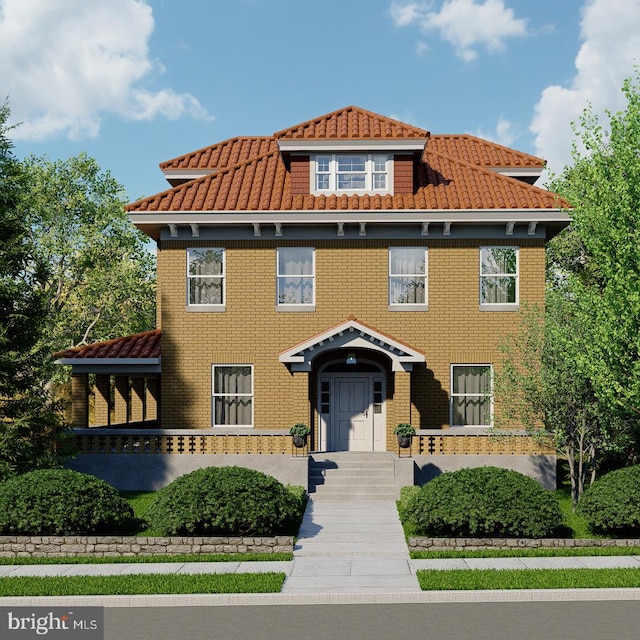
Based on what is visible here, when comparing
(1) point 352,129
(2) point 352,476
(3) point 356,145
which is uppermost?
(1) point 352,129

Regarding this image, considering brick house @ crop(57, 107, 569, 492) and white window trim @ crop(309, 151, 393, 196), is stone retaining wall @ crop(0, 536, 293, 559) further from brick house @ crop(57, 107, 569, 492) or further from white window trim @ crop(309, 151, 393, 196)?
white window trim @ crop(309, 151, 393, 196)

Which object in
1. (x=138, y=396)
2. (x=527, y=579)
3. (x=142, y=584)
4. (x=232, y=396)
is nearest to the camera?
(x=142, y=584)

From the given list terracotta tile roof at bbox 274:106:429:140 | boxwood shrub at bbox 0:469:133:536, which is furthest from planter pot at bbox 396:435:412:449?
terracotta tile roof at bbox 274:106:429:140

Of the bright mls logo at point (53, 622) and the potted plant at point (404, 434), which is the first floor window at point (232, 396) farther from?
the bright mls logo at point (53, 622)

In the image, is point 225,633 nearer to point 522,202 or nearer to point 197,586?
point 197,586

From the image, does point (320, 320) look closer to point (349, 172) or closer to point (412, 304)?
point (412, 304)

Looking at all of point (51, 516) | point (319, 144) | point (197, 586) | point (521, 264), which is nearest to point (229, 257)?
point (319, 144)

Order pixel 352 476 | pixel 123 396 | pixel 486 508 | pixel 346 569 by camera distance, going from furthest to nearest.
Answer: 1. pixel 123 396
2. pixel 352 476
3. pixel 486 508
4. pixel 346 569

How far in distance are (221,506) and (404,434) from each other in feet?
24.6

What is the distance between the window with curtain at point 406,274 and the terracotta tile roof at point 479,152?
6.26m

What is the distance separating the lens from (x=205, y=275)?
84.9 feet

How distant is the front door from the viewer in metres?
26.0

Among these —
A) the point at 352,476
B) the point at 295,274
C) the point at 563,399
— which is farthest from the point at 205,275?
the point at 563,399

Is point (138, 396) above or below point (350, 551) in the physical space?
above
